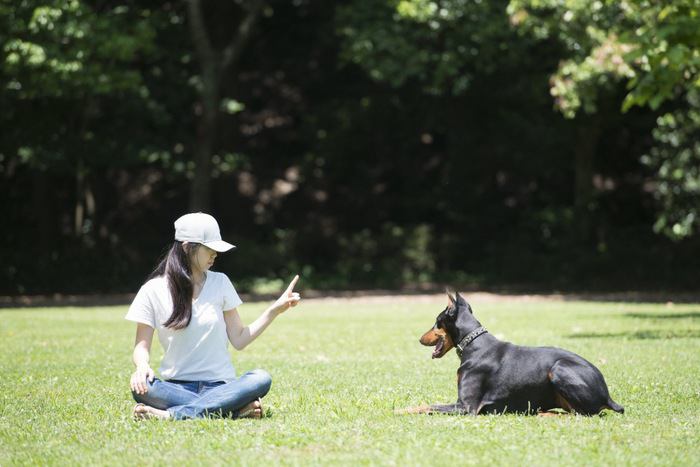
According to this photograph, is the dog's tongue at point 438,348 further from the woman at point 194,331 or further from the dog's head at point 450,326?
the woman at point 194,331

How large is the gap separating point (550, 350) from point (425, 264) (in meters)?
24.5

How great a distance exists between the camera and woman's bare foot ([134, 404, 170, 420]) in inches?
307

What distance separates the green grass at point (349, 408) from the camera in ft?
21.2

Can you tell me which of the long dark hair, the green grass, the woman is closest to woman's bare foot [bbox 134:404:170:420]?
the woman

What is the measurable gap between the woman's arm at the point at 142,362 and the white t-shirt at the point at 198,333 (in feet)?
0.29

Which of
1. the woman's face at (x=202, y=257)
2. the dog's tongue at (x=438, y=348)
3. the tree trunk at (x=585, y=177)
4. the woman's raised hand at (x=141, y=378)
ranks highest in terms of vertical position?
the tree trunk at (x=585, y=177)

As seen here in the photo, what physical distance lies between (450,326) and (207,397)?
1944mm

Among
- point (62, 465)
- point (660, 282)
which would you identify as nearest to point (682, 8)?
point (62, 465)

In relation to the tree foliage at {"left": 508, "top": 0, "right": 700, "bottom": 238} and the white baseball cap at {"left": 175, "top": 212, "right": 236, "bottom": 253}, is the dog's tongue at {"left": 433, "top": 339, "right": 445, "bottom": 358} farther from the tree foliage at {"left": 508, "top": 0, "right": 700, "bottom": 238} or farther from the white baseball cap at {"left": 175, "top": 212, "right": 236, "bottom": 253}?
the tree foliage at {"left": 508, "top": 0, "right": 700, "bottom": 238}

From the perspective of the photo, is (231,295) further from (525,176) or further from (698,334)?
(525,176)

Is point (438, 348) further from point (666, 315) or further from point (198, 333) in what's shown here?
point (666, 315)

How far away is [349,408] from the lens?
8414mm

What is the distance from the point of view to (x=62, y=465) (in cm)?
625

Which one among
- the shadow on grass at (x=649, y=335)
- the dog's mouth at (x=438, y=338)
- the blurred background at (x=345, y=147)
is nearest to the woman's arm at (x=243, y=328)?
the dog's mouth at (x=438, y=338)
